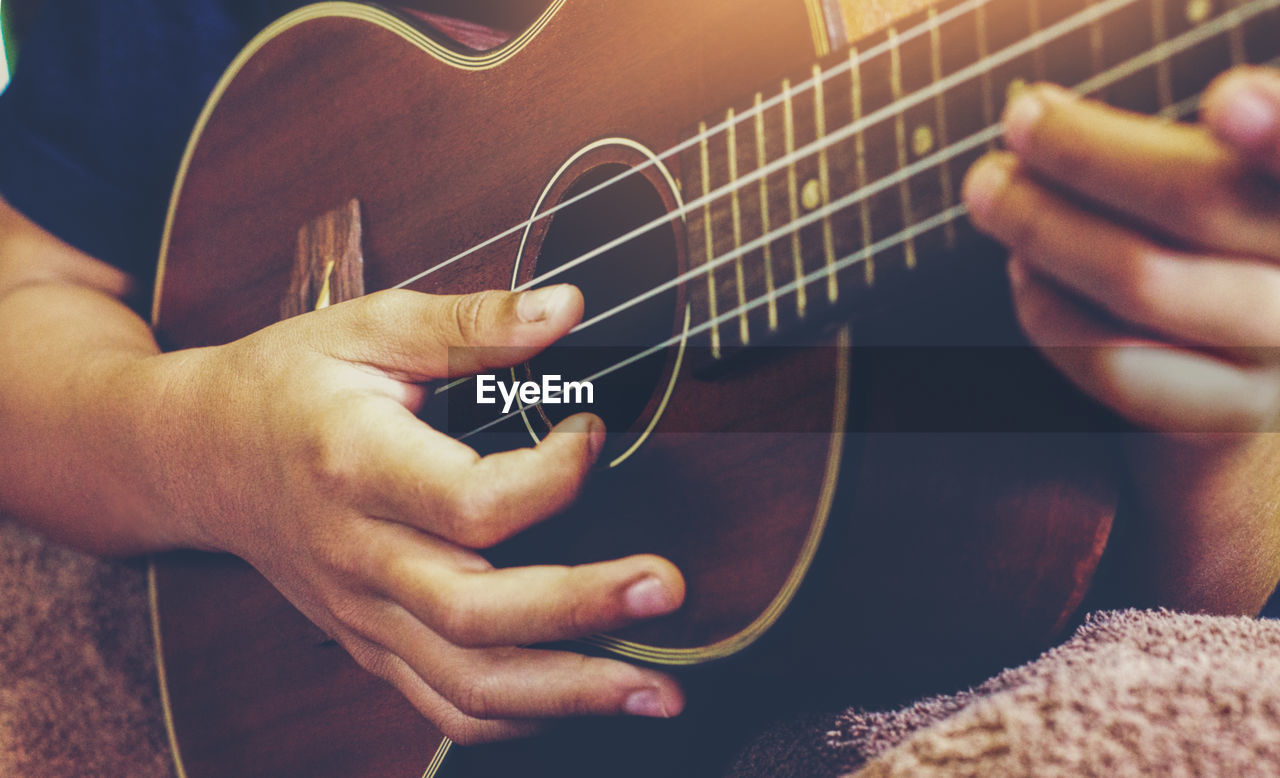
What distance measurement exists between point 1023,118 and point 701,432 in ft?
0.88

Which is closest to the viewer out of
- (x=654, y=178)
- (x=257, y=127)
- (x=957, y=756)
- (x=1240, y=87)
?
(x=1240, y=87)

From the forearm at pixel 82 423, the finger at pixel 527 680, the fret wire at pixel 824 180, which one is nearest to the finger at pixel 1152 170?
the fret wire at pixel 824 180

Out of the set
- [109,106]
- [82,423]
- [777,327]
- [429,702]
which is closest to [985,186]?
[777,327]

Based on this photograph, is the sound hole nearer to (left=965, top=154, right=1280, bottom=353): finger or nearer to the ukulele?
the ukulele

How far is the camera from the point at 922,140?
0.43 meters

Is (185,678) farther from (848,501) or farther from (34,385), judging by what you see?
(848,501)

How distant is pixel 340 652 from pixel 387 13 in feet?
2.20

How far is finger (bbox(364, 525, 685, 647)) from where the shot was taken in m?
0.52

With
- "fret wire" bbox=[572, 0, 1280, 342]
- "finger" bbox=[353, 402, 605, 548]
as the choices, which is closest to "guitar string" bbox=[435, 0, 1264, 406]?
"fret wire" bbox=[572, 0, 1280, 342]

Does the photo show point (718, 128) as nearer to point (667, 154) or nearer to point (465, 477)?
point (667, 154)

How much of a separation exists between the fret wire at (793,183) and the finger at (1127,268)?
0.10 metres

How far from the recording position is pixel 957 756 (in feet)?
1.48

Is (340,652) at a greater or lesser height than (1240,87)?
lesser

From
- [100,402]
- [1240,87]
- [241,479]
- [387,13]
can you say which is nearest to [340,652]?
[241,479]
